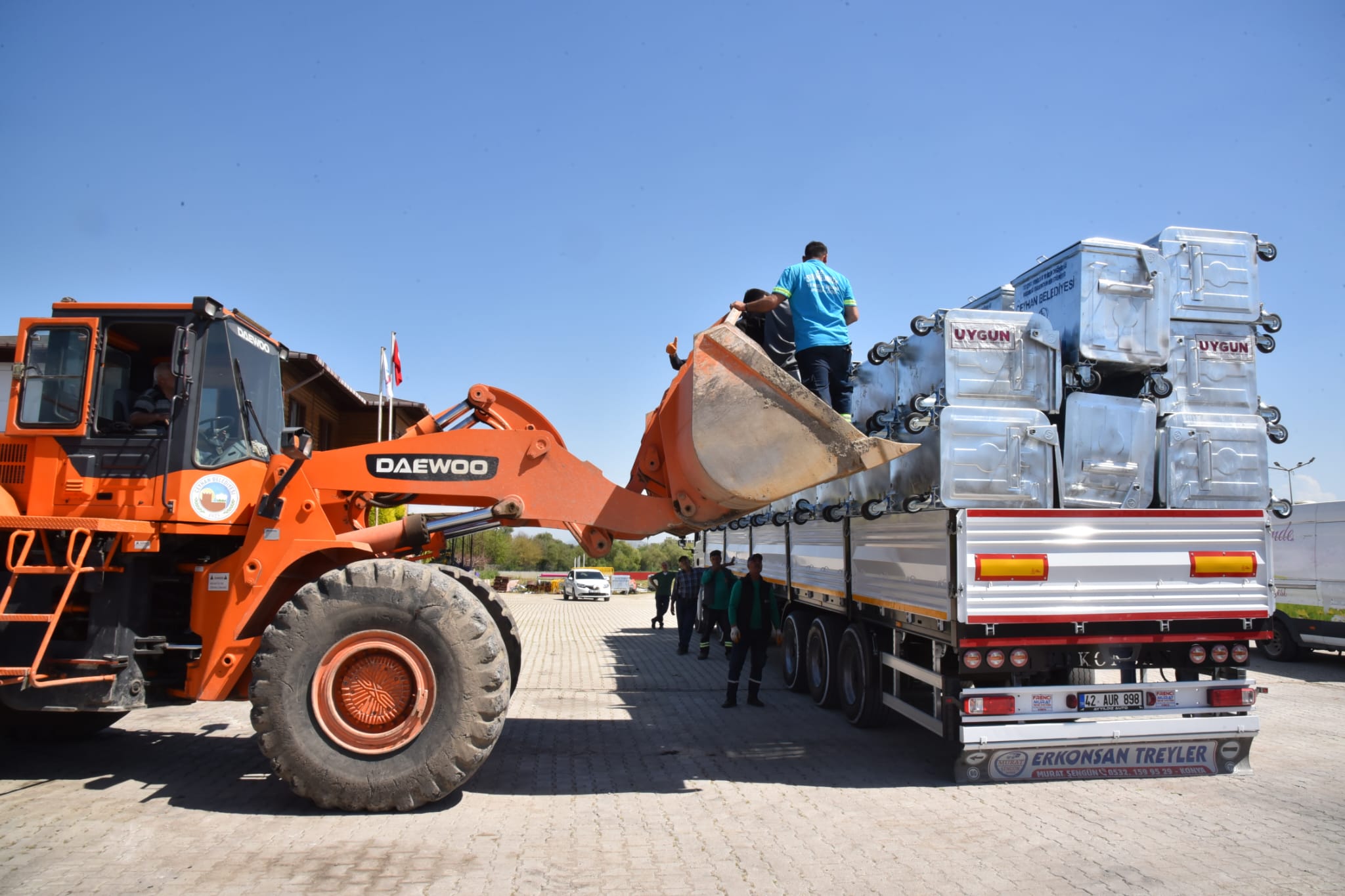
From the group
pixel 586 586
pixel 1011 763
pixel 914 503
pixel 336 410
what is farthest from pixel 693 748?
pixel 586 586

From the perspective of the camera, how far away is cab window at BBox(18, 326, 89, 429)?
6.17 meters

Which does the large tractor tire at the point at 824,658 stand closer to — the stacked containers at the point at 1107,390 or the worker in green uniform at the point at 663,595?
the stacked containers at the point at 1107,390

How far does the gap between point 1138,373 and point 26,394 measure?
8.53 m

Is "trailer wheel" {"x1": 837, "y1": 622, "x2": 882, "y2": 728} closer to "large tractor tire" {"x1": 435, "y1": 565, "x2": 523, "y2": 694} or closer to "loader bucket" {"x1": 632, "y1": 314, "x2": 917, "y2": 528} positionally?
"loader bucket" {"x1": 632, "y1": 314, "x2": 917, "y2": 528}

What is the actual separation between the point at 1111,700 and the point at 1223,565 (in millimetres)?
1394

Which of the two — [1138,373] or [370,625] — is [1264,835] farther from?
[370,625]

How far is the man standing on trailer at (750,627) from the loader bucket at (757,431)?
453 cm

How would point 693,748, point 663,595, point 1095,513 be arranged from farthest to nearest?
point 663,595, point 693,748, point 1095,513

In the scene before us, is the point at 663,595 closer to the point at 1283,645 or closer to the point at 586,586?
the point at 1283,645

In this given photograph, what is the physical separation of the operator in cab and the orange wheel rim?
7.21 feet

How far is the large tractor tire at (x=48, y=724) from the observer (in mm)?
7293

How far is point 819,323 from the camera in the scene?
6.32 metres

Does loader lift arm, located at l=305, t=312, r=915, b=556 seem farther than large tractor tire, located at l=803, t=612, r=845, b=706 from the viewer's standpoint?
No

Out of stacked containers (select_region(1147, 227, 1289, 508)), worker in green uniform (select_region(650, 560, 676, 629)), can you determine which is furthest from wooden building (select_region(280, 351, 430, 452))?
stacked containers (select_region(1147, 227, 1289, 508))
